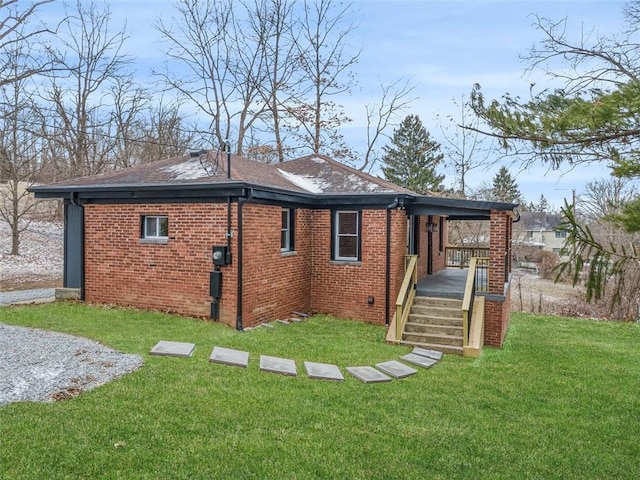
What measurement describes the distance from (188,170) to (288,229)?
277 centimetres

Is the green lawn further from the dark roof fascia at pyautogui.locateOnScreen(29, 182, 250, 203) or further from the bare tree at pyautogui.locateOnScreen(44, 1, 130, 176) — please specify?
the bare tree at pyautogui.locateOnScreen(44, 1, 130, 176)

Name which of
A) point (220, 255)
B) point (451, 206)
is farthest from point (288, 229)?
point (451, 206)

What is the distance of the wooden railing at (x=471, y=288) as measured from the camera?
9.19m

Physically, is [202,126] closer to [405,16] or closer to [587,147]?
[405,16]

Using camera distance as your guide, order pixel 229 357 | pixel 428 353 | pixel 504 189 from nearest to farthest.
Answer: pixel 229 357 < pixel 428 353 < pixel 504 189

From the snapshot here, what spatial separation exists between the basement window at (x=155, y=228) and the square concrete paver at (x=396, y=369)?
5609 millimetres

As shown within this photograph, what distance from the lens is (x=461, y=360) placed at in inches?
341

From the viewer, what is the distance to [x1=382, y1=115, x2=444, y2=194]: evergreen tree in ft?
112

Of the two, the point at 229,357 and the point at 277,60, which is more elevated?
the point at 277,60

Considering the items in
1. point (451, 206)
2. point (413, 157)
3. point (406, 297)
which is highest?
point (413, 157)

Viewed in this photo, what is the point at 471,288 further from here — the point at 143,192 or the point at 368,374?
the point at 143,192

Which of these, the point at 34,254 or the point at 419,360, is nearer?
the point at 419,360

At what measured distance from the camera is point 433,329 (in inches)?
391

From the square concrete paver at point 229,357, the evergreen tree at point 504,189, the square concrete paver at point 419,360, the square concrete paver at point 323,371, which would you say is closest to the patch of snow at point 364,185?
the square concrete paver at point 419,360
